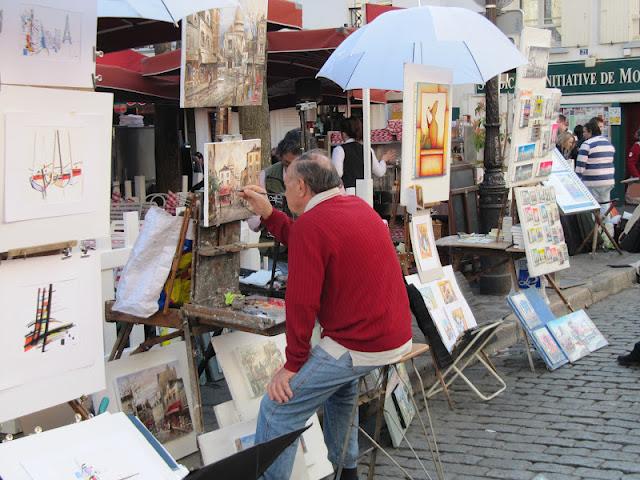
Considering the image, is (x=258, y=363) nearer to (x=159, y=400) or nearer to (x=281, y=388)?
(x=159, y=400)

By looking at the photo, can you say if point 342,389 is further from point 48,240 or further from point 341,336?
point 48,240

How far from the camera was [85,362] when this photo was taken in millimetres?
3594

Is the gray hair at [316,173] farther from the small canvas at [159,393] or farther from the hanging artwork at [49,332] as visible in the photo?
the small canvas at [159,393]

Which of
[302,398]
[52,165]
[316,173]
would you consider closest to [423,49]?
[316,173]

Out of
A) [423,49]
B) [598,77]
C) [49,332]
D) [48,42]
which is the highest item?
[598,77]

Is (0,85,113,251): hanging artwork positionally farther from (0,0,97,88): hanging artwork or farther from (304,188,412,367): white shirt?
(304,188,412,367): white shirt

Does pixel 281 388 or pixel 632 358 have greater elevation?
pixel 281 388

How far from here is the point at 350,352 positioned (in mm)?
3941

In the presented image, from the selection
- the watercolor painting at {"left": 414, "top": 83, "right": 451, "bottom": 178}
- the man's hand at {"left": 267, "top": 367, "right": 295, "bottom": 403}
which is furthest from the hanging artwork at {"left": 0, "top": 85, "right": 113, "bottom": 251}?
the watercolor painting at {"left": 414, "top": 83, "right": 451, "bottom": 178}

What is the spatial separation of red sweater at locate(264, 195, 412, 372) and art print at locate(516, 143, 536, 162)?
12.1 feet

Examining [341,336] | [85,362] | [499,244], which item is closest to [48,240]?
[85,362]

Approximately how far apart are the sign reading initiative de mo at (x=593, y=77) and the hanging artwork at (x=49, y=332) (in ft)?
60.6

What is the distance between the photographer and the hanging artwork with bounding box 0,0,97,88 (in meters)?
3.21

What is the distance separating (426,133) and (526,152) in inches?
63.9
